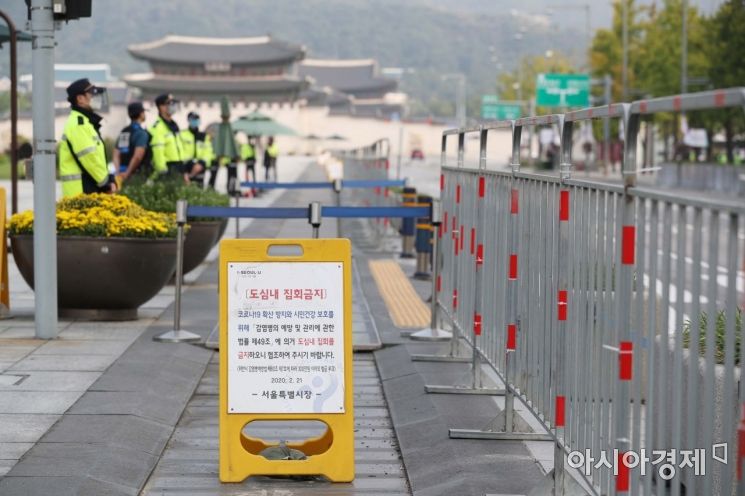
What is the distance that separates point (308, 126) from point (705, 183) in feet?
261

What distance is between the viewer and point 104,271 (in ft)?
40.9

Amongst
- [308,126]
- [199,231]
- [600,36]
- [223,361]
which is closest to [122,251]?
[199,231]

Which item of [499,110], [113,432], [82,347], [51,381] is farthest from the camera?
[499,110]

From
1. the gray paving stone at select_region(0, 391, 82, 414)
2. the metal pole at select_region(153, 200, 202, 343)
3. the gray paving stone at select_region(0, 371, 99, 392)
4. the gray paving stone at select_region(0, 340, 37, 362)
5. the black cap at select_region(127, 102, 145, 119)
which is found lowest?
the gray paving stone at select_region(0, 391, 82, 414)

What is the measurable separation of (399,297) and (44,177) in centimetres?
541

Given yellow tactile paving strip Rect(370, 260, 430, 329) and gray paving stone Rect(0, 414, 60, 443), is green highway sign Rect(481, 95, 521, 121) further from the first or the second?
gray paving stone Rect(0, 414, 60, 443)

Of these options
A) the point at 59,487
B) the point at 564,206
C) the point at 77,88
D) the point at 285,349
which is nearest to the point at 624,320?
A: the point at 564,206

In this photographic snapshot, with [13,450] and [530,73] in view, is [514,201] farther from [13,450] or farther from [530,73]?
[530,73]

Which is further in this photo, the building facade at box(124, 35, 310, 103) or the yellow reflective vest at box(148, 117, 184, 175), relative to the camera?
the building facade at box(124, 35, 310, 103)

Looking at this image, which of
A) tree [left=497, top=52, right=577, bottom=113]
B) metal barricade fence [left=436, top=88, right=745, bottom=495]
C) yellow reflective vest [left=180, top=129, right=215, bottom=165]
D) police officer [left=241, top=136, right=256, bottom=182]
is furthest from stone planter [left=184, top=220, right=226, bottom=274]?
tree [left=497, top=52, right=577, bottom=113]

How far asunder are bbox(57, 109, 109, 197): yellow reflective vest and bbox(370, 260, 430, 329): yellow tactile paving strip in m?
2.97

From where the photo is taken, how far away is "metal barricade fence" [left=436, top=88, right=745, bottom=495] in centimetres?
481

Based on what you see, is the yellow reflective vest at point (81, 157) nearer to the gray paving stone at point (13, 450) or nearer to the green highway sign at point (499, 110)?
the gray paving stone at point (13, 450)

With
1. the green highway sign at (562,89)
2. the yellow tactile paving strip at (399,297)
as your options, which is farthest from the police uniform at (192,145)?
the green highway sign at (562,89)
